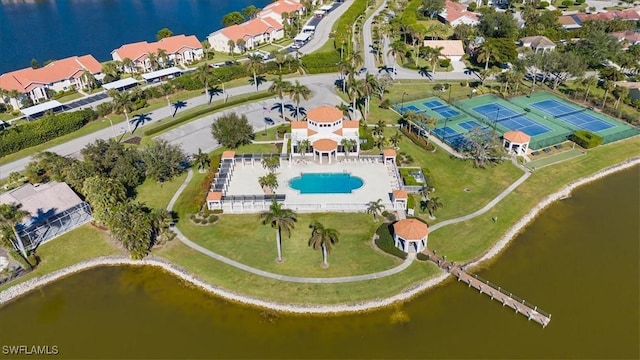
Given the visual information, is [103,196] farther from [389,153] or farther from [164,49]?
[164,49]

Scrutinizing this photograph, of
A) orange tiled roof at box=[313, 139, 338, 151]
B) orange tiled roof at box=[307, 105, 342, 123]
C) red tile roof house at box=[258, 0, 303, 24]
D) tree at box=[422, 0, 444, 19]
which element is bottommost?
orange tiled roof at box=[313, 139, 338, 151]

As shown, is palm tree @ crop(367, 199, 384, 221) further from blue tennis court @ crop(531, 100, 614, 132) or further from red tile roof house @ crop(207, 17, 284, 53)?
red tile roof house @ crop(207, 17, 284, 53)

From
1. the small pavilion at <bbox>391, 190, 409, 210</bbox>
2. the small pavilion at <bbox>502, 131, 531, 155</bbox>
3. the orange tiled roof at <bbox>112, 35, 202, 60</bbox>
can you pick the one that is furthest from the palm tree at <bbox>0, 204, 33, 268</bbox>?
the small pavilion at <bbox>502, 131, 531, 155</bbox>

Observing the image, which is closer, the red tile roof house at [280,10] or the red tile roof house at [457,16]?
the red tile roof house at [457,16]

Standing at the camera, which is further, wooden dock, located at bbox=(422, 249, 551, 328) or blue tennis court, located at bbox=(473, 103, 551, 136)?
blue tennis court, located at bbox=(473, 103, 551, 136)

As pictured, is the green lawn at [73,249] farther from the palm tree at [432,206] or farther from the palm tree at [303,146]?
the palm tree at [432,206]

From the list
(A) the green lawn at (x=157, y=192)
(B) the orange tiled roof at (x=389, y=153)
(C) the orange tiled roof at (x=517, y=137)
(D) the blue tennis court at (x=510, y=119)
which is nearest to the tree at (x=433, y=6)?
(D) the blue tennis court at (x=510, y=119)

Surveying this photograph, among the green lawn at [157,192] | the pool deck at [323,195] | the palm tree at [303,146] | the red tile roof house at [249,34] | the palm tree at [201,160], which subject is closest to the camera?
the pool deck at [323,195]
